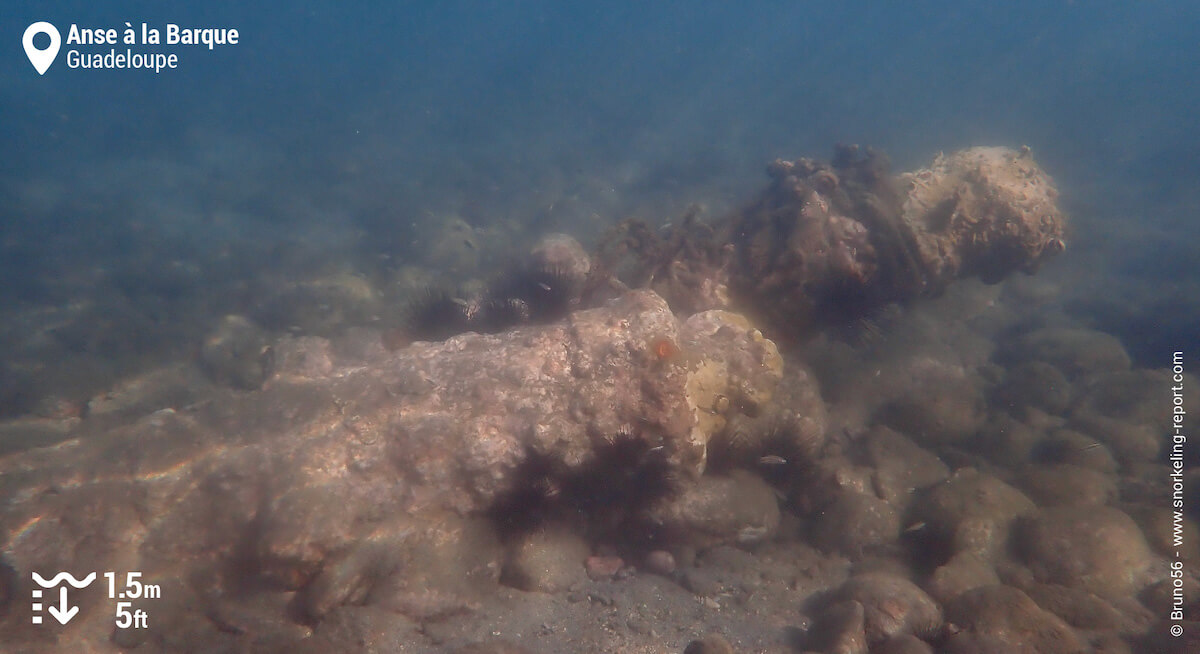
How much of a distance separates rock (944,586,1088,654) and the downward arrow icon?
7675mm

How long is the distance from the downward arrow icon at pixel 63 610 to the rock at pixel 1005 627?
302 inches

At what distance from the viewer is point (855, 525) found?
268 inches

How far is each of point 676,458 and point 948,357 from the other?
764 cm

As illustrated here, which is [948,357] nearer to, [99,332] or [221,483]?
[221,483]

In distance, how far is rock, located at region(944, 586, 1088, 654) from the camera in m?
4.56

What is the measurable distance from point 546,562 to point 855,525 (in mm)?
3936

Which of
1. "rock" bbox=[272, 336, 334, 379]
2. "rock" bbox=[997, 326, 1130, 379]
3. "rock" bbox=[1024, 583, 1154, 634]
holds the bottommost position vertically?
"rock" bbox=[1024, 583, 1154, 634]

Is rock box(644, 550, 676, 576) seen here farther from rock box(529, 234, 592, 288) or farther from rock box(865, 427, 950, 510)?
rock box(529, 234, 592, 288)

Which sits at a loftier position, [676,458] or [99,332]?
[99,332]

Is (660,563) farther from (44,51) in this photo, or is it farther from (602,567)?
(44,51)

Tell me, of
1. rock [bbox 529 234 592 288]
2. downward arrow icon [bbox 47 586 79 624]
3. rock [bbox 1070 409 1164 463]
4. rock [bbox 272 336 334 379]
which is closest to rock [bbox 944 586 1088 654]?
rock [bbox 1070 409 1164 463]

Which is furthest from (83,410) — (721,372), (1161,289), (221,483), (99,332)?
(1161,289)

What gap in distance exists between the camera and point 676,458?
5824 mm

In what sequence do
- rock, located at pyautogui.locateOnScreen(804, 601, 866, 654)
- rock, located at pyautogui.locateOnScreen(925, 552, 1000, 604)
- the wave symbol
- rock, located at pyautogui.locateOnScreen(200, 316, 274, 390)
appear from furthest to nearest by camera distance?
rock, located at pyautogui.locateOnScreen(200, 316, 274, 390)
rock, located at pyautogui.locateOnScreen(925, 552, 1000, 604)
the wave symbol
rock, located at pyautogui.locateOnScreen(804, 601, 866, 654)
